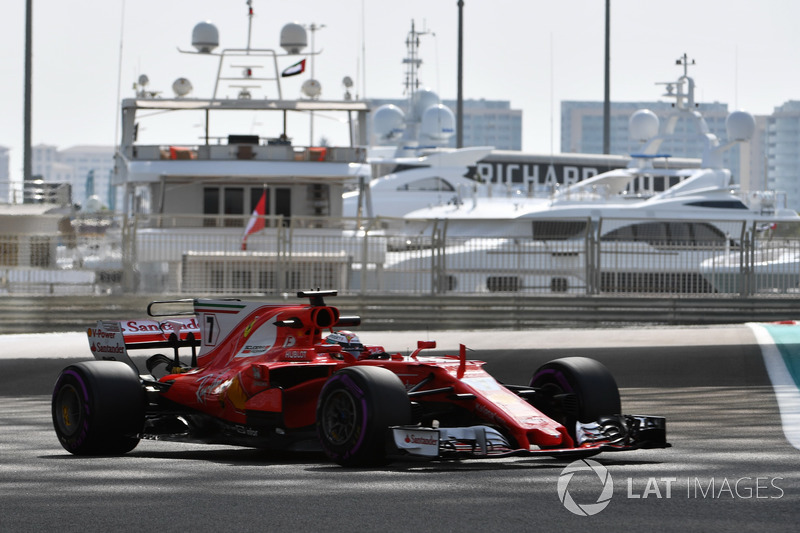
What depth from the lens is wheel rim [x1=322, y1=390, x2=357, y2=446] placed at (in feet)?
24.7

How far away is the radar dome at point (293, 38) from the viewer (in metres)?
29.2

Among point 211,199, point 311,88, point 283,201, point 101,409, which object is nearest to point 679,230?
point 311,88

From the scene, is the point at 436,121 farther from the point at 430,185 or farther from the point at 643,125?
the point at 643,125

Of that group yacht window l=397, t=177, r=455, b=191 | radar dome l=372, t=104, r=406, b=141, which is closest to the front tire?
yacht window l=397, t=177, r=455, b=191

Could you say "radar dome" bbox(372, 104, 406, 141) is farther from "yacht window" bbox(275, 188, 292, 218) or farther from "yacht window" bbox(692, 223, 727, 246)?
"yacht window" bbox(275, 188, 292, 218)

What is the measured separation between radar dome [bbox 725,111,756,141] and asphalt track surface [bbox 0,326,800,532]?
3611 cm

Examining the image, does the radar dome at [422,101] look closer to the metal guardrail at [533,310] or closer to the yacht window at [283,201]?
the yacht window at [283,201]

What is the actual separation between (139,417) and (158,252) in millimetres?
13676

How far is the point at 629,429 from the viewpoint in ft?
25.7

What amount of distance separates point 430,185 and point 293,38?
29.3 m

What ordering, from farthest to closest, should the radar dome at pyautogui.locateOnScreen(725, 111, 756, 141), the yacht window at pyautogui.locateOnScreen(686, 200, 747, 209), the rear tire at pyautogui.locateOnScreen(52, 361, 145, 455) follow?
the radar dome at pyautogui.locateOnScreen(725, 111, 756, 141)
the yacht window at pyautogui.locateOnScreen(686, 200, 747, 209)
the rear tire at pyautogui.locateOnScreen(52, 361, 145, 455)

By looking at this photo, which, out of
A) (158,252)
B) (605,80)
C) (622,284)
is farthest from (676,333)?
(605,80)

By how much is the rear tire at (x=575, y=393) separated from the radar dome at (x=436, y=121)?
53582 mm

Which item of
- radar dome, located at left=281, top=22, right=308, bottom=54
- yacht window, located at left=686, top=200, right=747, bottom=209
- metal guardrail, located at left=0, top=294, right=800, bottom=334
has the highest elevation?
radar dome, located at left=281, top=22, right=308, bottom=54
